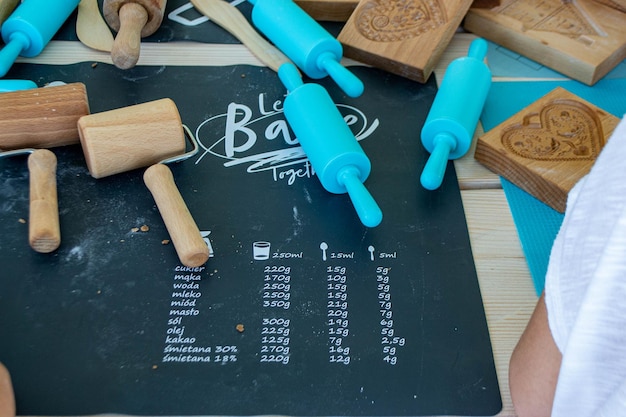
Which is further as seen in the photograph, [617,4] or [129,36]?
[617,4]

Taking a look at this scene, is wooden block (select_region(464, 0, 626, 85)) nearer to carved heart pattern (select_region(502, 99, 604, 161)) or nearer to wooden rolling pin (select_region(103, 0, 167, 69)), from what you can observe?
carved heart pattern (select_region(502, 99, 604, 161))

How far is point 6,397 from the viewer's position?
20.8 inches

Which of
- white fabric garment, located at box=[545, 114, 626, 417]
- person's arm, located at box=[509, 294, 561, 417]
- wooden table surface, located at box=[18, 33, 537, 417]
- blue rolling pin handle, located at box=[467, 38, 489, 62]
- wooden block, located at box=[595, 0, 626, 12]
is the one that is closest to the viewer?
white fabric garment, located at box=[545, 114, 626, 417]

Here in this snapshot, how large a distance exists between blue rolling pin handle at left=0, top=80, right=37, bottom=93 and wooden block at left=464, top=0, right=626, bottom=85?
0.66 metres

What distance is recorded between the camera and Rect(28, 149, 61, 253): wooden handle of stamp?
68 centimetres

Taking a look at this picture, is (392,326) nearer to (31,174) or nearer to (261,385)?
(261,385)

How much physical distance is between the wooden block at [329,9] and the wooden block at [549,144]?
34cm

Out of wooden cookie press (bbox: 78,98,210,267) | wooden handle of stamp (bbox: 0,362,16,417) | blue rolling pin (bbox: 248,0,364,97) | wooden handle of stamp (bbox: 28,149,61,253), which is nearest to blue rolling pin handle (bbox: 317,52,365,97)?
blue rolling pin (bbox: 248,0,364,97)

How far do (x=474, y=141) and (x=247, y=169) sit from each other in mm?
308

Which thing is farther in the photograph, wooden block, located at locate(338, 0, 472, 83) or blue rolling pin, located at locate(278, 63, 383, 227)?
wooden block, located at locate(338, 0, 472, 83)

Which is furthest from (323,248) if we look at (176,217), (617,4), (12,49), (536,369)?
(617,4)

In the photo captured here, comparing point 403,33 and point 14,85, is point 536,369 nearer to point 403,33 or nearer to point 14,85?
point 403,33

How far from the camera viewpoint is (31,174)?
727mm

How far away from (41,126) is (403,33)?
1.71 feet
